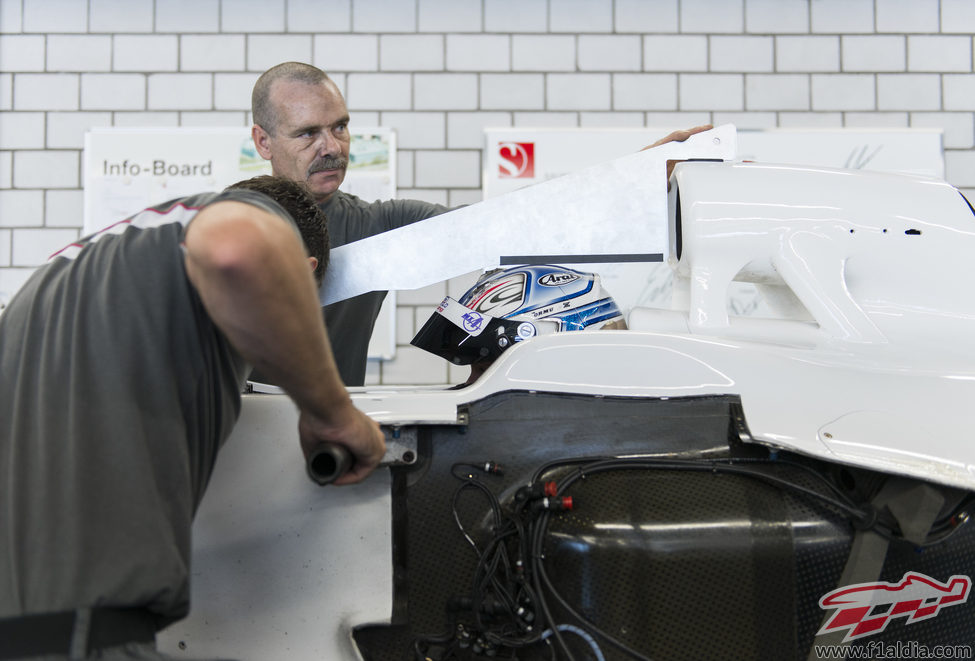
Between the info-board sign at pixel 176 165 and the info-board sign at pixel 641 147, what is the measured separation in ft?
1.32

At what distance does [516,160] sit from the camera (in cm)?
281

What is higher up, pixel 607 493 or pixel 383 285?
pixel 383 285

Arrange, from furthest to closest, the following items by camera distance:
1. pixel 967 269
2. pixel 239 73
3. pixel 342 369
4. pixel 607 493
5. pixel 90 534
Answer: pixel 239 73, pixel 342 369, pixel 967 269, pixel 607 493, pixel 90 534

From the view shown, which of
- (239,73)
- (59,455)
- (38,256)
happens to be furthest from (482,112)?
(59,455)

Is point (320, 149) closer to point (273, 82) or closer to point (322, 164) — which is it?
point (322, 164)

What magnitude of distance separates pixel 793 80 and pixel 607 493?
2.29 metres

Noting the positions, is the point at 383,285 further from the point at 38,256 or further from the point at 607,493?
the point at 38,256

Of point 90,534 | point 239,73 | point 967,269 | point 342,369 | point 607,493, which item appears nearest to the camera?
point 90,534

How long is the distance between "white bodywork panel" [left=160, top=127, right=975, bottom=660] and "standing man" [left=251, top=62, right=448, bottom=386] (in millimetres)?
678

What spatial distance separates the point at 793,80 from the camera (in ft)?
9.47

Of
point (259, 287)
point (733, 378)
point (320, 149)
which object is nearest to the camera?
point (259, 287)

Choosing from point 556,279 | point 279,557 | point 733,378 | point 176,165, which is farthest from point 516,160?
point 279,557

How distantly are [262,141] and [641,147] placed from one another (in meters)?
1.35

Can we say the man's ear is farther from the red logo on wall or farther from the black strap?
the black strap
